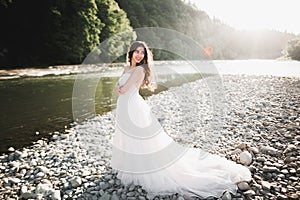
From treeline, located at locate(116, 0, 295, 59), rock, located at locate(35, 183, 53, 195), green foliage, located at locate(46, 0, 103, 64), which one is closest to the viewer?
rock, located at locate(35, 183, 53, 195)

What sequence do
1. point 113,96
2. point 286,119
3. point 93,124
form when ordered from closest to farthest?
point 286,119 → point 93,124 → point 113,96

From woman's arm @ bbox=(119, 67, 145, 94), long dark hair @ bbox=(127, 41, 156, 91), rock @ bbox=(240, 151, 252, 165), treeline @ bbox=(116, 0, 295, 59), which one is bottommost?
rock @ bbox=(240, 151, 252, 165)

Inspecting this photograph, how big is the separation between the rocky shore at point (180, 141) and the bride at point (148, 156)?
0.19 m

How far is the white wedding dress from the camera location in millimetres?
4277

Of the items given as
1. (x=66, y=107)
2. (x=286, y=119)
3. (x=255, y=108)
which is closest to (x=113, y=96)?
(x=66, y=107)

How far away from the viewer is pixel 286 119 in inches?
337

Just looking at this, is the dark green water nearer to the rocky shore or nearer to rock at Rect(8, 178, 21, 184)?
the rocky shore

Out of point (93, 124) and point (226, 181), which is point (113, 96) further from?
point (226, 181)

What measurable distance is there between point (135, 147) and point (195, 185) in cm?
118

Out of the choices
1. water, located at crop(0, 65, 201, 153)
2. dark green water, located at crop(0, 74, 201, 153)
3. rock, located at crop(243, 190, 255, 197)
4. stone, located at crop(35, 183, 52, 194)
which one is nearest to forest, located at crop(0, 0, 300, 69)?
water, located at crop(0, 65, 201, 153)

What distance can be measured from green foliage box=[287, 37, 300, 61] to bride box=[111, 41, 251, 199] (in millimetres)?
68037

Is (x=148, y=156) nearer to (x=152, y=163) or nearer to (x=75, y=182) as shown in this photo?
(x=152, y=163)

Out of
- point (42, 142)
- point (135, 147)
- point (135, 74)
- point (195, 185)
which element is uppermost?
point (135, 74)

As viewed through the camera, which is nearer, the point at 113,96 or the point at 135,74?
the point at 135,74
